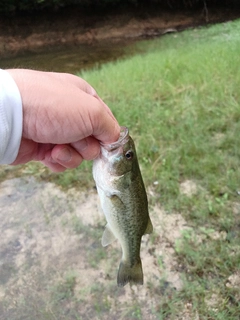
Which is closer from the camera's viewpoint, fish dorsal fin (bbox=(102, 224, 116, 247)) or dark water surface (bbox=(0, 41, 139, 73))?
fish dorsal fin (bbox=(102, 224, 116, 247))

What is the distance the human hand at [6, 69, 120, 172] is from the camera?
55.3 inches

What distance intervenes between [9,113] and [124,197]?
0.69 metres

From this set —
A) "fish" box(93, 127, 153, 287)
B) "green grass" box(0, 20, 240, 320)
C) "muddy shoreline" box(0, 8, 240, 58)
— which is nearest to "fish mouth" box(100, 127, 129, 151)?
"fish" box(93, 127, 153, 287)

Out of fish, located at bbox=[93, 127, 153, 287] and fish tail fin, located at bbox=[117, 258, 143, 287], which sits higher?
fish, located at bbox=[93, 127, 153, 287]

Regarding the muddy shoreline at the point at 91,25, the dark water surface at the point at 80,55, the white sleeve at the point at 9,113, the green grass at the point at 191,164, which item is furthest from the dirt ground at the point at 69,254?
the muddy shoreline at the point at 91,25

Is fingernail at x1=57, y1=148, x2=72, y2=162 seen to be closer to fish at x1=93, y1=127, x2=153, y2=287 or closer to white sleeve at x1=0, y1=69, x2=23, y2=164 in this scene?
fish at x1=93, y1=127, x2=153, y2=287

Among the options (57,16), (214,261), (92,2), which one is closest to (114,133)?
(214,261)

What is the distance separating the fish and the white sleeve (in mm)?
423

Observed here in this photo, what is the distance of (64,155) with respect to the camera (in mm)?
1715

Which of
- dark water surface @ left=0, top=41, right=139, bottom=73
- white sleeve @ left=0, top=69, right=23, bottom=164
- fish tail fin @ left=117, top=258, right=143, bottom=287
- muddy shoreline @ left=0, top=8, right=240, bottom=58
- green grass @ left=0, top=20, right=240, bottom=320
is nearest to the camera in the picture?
white sleeve @ left=0, top=69, right=23, bottom=164

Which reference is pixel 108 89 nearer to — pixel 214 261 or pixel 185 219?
pixel 185 219

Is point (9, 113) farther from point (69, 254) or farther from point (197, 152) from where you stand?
point (197, 152)

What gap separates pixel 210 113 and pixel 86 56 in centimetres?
970

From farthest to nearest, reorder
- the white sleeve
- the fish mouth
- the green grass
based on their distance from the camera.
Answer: the green grass → the fish mouth → the white sleeve
